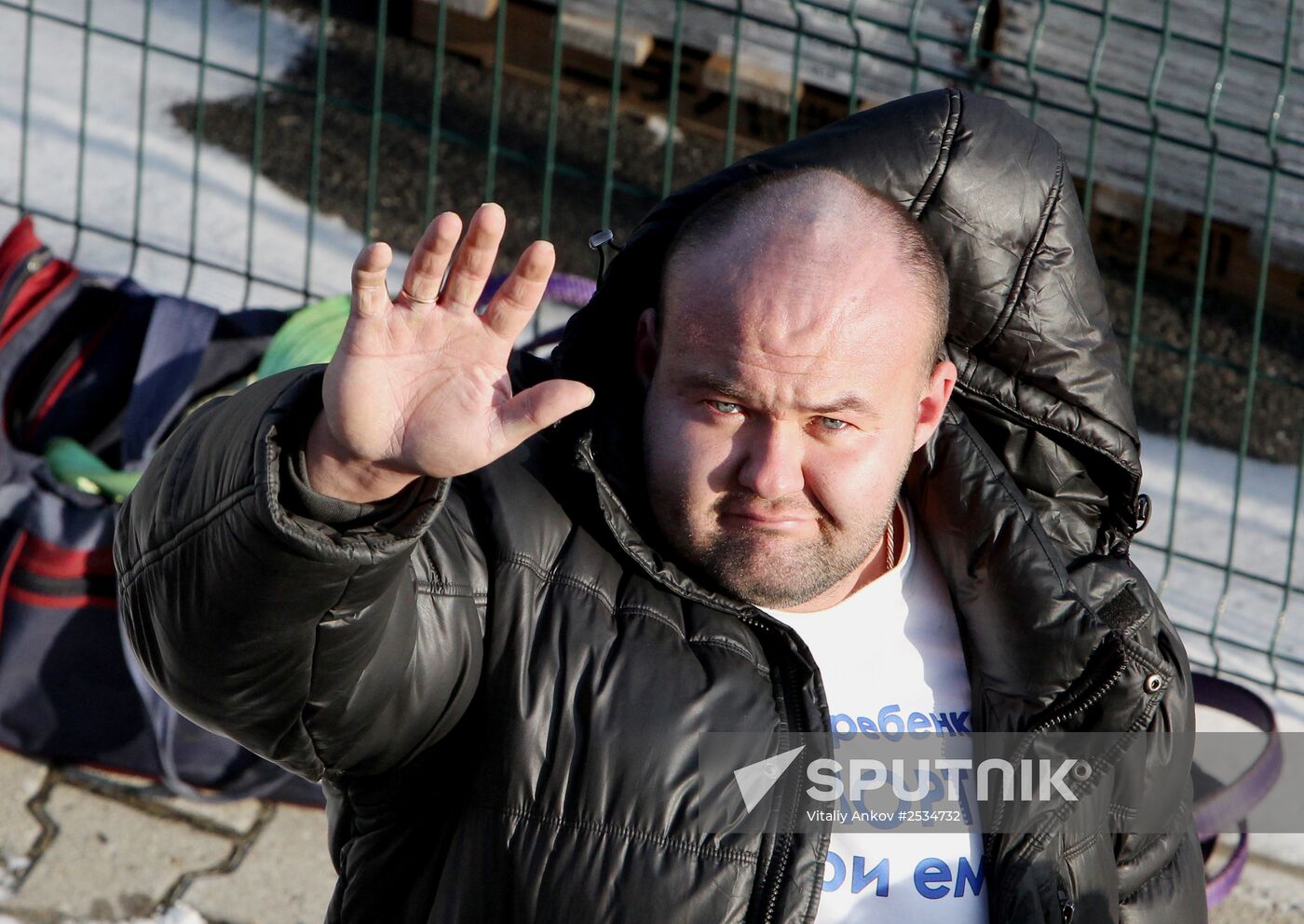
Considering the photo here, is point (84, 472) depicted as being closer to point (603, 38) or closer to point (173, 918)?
point (173, 918)

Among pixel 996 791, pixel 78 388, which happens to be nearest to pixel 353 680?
pixel 996 791

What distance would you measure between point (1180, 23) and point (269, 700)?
4.10 meters

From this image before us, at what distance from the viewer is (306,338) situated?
3.44 metres

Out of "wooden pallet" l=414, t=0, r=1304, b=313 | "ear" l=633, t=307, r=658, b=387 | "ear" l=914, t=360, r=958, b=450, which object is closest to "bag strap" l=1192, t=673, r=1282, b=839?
"ear" l=914, t=360, r=958, b=450

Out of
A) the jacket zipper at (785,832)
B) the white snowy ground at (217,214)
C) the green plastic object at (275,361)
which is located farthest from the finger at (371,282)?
the white snowy ground at (217,214)

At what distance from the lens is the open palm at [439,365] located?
1.51 m

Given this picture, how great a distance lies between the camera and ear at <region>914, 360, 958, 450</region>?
2340 millimetres

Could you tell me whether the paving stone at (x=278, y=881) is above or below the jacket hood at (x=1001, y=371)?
below

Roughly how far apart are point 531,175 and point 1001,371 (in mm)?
3046

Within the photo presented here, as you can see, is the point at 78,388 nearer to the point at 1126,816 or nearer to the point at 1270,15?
the point at 1126,816

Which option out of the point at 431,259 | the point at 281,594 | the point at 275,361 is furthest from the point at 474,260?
the point at 275,361

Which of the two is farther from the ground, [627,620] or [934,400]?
[934,400]

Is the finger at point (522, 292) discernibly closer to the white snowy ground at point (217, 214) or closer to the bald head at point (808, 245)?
the bald head at point (808, 245)

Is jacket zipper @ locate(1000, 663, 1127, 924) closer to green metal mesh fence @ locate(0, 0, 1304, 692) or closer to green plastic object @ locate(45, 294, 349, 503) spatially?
green plastic object @ locate(45, 294, 349, 503)
